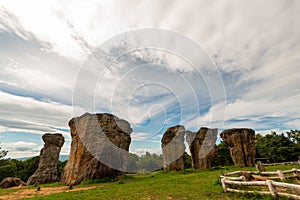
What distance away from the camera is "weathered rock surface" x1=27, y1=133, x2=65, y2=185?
30.2 m

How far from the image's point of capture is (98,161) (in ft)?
77.6

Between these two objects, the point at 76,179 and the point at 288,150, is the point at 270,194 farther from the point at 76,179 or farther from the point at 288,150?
the point at 288,150

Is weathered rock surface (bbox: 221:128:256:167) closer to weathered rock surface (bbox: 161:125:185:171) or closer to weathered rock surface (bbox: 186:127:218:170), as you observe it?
weathered rock surface (bbox: 186:127:218:170)

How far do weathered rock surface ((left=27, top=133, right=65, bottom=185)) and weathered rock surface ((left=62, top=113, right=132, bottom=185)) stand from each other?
8078mm

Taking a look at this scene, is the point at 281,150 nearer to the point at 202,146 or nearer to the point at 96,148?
the point at 202,146

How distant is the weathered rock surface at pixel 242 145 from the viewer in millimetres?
33594

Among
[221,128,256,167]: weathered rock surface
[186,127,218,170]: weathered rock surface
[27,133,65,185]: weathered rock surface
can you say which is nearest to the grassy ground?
[27,133,65,185]: weathered rock surface

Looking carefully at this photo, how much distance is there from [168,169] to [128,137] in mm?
11067

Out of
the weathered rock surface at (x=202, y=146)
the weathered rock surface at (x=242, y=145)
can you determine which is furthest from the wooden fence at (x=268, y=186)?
the weathered rock surface at (x=242, y=145)

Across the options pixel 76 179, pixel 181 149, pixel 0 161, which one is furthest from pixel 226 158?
pixel 0 161

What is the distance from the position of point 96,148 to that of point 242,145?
2839 centimetres

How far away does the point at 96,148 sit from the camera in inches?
958

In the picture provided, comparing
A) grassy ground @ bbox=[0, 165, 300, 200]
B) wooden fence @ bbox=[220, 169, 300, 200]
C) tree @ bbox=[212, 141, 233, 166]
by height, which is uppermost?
tree @ bbox=[212, 141, 233, 166]

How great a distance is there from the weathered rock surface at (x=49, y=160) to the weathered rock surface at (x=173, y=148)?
21077 millimetres
